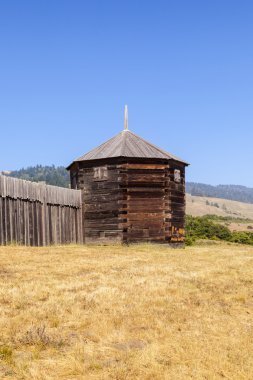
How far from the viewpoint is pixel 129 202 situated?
24.1 meters

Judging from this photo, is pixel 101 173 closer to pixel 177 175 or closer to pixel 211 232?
pixel 177 175

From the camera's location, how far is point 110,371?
561cm

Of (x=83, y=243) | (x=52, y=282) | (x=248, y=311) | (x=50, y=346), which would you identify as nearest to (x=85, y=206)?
(x=83, y=243)

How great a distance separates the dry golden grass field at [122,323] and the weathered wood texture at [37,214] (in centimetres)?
571

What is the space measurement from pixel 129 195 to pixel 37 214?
17.9 feet

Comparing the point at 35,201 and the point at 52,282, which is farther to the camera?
the point at 35,201

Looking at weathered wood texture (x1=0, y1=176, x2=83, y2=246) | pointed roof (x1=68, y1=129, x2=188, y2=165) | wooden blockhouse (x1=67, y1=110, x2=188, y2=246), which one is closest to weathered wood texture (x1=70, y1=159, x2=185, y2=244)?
wooden blockhouse (x1=67, y1=110, x2=188, y2=246)

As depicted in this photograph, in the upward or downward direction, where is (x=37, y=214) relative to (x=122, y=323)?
upward

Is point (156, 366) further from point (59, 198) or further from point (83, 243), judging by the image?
point (83, 243)

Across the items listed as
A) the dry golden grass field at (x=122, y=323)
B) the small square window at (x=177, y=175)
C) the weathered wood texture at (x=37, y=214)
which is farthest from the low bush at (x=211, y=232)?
the dry golden grass field at (x=122, y=323)

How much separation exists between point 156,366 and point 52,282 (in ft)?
18.2

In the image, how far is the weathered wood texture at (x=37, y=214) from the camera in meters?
18.9

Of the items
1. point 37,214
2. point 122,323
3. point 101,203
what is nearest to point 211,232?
point 101,203

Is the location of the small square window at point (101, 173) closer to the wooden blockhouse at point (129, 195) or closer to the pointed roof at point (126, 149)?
the wooden blockhouse at point (129, 195)
